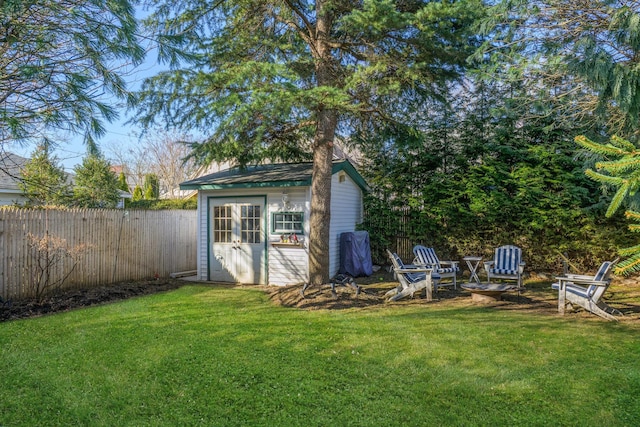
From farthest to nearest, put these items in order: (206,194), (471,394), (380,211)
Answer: (380,211) < (206,194) < (471,394)

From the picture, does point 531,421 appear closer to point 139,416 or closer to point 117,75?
point 139,416

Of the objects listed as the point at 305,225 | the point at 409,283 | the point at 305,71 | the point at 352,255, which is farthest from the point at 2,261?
the point at 409,283

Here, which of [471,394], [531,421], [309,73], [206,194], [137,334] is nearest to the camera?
[531,421]

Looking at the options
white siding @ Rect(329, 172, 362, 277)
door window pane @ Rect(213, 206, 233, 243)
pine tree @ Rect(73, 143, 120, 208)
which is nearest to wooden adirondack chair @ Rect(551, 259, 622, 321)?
white siding @ Rect(329, 172, 362, 277)

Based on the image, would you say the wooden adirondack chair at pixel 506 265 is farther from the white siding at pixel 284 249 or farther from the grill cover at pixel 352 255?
the white siding at pixel 284 249

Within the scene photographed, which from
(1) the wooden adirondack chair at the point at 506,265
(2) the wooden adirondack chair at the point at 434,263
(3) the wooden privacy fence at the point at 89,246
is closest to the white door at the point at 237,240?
(3) the wooden privacy fence at the point at 89,246

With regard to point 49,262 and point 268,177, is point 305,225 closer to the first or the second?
point 268,177

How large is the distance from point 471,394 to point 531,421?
0.50 meters

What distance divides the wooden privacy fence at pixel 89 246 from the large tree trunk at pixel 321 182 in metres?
4.33

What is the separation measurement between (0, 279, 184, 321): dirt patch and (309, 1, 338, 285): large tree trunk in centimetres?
334

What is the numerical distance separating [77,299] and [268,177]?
4381 millimetres

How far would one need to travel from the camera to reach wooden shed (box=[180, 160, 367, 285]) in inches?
332

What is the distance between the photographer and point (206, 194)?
944 cm

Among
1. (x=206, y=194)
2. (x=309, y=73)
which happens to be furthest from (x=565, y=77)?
(x=206, y=194)
